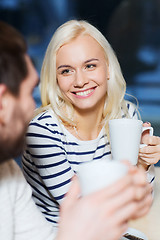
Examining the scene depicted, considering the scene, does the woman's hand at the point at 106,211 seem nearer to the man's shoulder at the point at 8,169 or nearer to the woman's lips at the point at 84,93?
the man's shoulder at the point at 8,169

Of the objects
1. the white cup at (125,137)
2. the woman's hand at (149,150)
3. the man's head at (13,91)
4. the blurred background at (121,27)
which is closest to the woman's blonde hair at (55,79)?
the woman's hand at (149,150)

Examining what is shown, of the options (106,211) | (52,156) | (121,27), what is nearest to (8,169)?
(52,156)

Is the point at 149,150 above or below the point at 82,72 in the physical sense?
below

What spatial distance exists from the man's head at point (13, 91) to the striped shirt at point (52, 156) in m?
0.52

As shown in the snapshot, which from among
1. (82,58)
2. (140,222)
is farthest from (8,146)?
(82,58)

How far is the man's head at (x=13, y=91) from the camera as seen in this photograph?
2.32 ft

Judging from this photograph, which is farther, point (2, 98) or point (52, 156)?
point (52, 156)

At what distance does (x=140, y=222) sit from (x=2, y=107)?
56cm

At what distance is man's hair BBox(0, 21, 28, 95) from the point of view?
70cm

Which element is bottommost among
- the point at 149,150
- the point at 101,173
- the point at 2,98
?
the point at 149,150

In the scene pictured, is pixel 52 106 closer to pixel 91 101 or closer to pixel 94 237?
pixel 91 101

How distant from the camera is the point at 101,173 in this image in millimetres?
591

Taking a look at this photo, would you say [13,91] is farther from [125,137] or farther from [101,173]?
[125,137]

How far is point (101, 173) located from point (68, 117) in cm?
86
